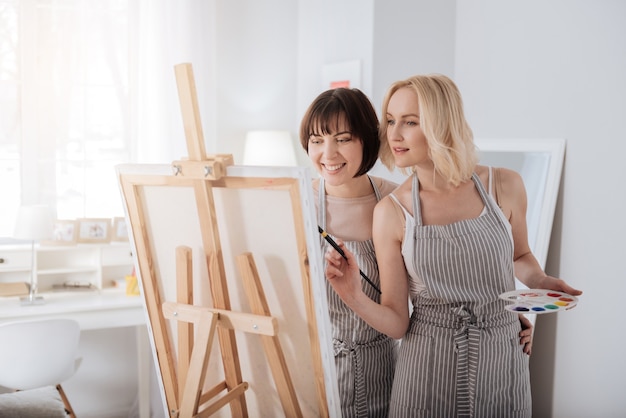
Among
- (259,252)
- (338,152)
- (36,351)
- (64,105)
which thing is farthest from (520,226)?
(64,105)

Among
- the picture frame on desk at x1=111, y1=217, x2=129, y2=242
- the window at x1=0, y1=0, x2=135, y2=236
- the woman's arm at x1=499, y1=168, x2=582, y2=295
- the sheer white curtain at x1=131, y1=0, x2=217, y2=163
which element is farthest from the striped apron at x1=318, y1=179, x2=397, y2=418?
the window at x1=0, y1=0, x2=135, y2=236

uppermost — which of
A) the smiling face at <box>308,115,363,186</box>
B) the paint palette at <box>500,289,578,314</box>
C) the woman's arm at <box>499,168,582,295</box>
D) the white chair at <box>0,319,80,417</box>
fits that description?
the smiling face at <box>308,115,363,186</box>

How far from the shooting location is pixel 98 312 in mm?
3551

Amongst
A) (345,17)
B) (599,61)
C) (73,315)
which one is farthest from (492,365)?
(345,17)

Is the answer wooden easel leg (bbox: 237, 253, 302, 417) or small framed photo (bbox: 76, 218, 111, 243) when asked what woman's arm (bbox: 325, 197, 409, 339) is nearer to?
wooden easel leg (bbox: 237, 253, 302, 417)

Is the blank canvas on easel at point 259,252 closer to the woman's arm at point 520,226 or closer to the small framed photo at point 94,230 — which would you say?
the woman's arm at point 520,226

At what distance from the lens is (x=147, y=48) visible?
161 inches

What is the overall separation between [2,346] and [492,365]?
220 centimetres

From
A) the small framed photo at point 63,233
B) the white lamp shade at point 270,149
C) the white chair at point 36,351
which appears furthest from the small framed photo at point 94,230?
the white lamp shade at point 270,149

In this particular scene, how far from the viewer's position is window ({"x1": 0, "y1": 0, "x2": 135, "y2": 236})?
12.8 ft

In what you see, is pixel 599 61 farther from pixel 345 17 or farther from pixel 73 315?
pixel 73 315

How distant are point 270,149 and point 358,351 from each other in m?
2.61

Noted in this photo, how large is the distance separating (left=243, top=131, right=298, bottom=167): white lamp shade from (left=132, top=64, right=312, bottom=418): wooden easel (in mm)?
2451

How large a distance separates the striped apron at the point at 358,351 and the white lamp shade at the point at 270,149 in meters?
2.48
